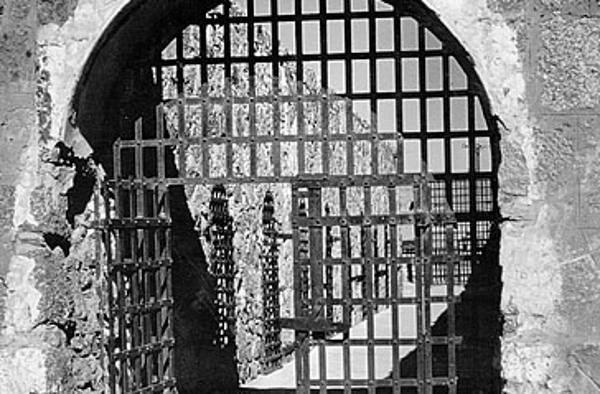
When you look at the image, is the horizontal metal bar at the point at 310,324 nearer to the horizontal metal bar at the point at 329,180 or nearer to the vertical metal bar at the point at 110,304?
the horizontal metal bar at the point at 329,180

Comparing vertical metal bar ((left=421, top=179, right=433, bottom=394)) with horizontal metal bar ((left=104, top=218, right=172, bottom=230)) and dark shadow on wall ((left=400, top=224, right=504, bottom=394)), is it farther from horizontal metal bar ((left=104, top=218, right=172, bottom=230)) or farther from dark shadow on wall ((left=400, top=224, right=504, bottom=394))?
horizontal metal bar ((left=104, top=218, right=172, bottom=230))

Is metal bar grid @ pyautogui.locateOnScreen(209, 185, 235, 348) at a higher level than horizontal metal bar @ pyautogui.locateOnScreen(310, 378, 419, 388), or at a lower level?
higher

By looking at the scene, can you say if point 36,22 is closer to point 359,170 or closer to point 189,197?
point 189,197

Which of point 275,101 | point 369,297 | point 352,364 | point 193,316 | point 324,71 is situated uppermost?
point 324,71

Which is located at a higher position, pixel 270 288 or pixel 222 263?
pixel 222 263

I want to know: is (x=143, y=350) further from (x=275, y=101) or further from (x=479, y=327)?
(x=479, y=327)

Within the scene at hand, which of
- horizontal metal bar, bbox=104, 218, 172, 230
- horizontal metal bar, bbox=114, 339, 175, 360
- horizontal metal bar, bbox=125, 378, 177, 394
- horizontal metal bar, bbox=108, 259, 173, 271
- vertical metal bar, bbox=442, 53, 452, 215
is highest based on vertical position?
vertical metal bar, bbox=442, 53, 452, 215

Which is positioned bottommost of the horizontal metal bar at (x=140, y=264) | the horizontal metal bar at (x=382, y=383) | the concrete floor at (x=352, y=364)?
the concrete floor at (x=352, y=364)

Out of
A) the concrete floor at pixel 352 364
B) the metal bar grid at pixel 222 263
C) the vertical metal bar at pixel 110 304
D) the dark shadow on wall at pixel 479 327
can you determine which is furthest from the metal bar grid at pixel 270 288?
the vertical metal bar at pixel 110 304

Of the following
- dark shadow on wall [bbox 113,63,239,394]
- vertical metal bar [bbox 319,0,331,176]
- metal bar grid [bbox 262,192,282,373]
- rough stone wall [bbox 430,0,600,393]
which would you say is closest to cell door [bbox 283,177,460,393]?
vertical metal bar [bbox 319,0,331,176]

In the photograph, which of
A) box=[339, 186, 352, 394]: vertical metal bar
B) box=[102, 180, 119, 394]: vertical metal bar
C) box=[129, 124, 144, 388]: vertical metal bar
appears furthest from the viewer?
box=[129, 124, 144, 388]: vertical metal bar

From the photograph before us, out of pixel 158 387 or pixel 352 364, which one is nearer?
pixel 158 387

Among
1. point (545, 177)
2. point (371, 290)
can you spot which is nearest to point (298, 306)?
point (371, 290)

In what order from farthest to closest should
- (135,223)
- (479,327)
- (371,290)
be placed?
(479,327)
(135,223)
(371,290)
